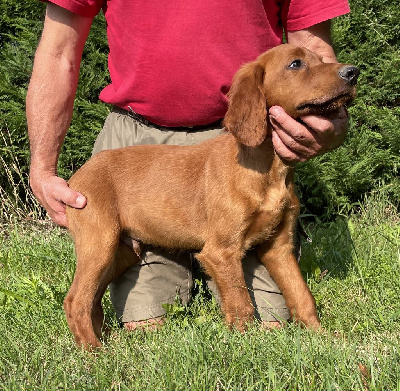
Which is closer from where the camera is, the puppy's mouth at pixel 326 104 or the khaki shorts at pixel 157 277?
the puppy's mouth at pixel 326 104

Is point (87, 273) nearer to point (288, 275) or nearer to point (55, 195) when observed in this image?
point (55, 195)

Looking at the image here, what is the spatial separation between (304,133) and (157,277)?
1641 millimetres

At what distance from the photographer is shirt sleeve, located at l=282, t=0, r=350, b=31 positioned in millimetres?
3938

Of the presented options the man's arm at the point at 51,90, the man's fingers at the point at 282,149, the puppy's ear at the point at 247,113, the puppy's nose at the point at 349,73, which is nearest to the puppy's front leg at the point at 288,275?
the man's fingers at the point at 282,149

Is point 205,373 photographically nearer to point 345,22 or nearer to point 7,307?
point 7,307

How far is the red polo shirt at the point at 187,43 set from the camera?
372 centimetres

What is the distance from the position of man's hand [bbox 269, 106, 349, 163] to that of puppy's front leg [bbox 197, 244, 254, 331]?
64cm

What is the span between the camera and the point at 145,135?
163 inches

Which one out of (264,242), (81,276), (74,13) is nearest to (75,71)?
(74,13)

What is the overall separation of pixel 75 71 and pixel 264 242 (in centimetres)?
167

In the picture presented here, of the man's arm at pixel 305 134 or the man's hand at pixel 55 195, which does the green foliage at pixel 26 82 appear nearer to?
the man's hand at pixel 55 195

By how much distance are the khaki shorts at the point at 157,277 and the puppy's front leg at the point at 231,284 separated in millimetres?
654

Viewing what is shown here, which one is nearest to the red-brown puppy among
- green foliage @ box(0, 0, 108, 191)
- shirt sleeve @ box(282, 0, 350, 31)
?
shirt sleeve @ box(282, 0, 350, 31)

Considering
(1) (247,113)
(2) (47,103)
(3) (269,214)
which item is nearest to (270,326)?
(3) (269,214)
